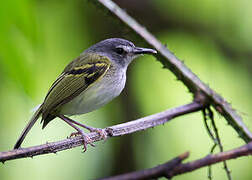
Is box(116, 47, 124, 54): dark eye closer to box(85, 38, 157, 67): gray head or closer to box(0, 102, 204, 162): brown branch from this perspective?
box(85, 38, 157, 67): gray head

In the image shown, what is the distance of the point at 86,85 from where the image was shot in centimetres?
320

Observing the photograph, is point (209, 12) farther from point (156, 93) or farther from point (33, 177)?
point (33, 177)

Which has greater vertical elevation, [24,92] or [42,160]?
[42,160]

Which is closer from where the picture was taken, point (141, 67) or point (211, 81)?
point (211, 81)

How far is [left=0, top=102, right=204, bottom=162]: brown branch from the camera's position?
1.49m

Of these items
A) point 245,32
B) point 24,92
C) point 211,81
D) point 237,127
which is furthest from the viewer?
point 245,32

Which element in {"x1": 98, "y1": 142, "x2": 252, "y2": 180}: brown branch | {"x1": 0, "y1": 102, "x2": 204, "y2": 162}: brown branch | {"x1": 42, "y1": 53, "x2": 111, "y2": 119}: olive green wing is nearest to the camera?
{"x1": 98, "y1": 142, "x2": 252, "y2": 180}: brown branch

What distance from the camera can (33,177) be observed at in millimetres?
3574

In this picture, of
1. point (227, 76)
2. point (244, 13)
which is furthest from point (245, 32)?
point (227, 76)

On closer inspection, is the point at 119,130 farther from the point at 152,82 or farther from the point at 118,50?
the point at 152,82

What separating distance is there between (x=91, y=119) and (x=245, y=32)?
A: 7.09 feet

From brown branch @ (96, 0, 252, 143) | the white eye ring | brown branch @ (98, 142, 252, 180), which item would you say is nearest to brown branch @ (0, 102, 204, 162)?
brown branch @ (96, 0, 252, 143)

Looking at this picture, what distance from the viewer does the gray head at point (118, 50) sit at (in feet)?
11.8

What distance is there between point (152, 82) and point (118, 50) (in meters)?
1.00
